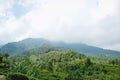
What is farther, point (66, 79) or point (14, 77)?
point (66, 79)

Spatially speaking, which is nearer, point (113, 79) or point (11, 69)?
point (11, 69)

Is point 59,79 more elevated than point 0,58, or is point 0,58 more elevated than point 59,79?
point 0,58

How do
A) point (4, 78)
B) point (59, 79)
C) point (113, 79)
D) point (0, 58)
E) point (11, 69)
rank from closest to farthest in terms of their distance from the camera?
point (4, 78) → point (11, 69) → point (0, 58) → point (59, 79) → point (113, 79)

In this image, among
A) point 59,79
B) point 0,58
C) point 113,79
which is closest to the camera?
point 0,58

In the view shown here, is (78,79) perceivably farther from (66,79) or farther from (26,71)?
(26,71)

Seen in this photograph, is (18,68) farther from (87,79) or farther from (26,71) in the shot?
(87,79)

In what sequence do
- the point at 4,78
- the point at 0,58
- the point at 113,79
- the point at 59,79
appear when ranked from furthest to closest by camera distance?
the point at 113,79, the point at 59,79, the point at 0,58, the point at 4,78

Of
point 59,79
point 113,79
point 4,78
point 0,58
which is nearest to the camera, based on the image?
point 4,78

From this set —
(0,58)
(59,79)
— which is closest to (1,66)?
(0,58)

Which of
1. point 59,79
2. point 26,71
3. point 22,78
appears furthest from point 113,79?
point 22,78

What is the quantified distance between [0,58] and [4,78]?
6383cm

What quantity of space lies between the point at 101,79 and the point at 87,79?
10616mm

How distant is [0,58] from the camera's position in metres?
154

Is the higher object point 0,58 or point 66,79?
point 0,58
